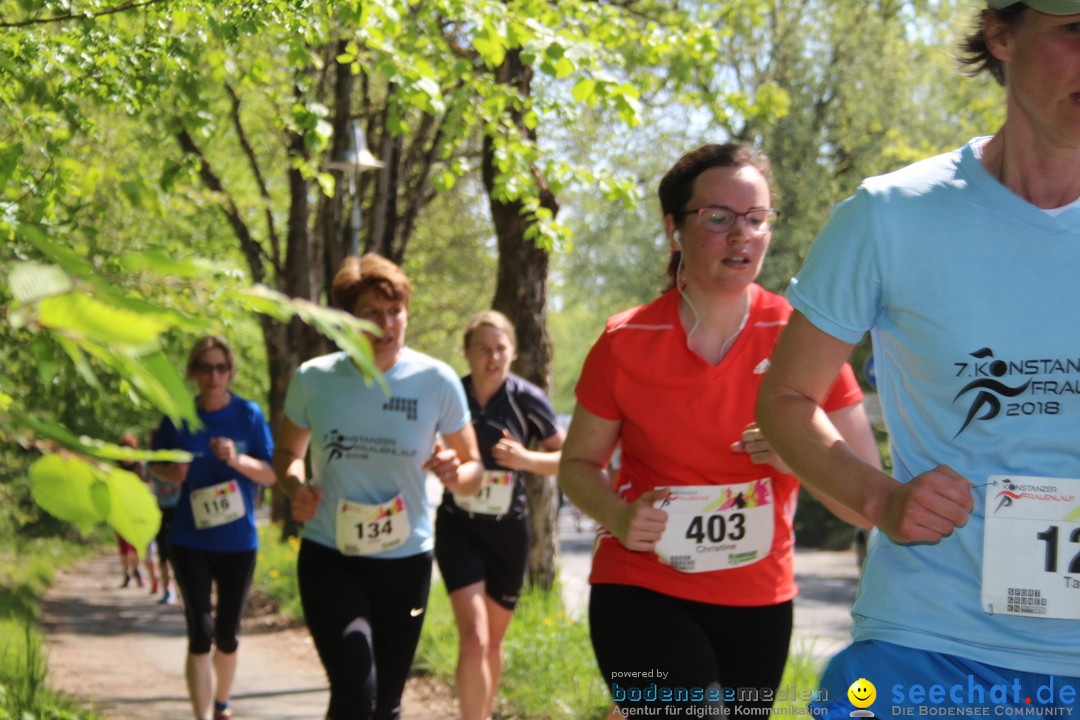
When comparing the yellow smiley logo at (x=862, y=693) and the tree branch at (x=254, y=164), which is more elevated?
the tree branch at (x=254, y=164)

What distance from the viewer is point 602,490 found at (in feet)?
10.7

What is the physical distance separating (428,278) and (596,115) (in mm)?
9286

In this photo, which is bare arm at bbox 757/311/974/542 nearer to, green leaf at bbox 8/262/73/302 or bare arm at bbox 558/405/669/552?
bare arm at bbox 558/405/669/552

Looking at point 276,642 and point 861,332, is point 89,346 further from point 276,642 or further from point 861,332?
point 276,642

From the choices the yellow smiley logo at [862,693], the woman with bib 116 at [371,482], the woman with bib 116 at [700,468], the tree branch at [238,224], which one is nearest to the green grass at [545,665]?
the woman with bib 116 at [700,468]

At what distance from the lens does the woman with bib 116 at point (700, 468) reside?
307cm

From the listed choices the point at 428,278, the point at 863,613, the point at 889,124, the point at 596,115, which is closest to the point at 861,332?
the point at 863,613

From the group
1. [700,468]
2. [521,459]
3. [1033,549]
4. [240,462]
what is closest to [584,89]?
[521,459]

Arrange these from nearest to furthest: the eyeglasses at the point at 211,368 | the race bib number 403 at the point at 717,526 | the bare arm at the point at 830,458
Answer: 1. the bare arm at the point at 830,458
2. the race bib number 403 at the point at 717,526
3. the eyeglasses at the point at 211,368

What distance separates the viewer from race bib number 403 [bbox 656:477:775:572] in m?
3.15

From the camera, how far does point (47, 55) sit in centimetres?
343

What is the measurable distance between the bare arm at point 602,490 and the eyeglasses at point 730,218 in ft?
2.19

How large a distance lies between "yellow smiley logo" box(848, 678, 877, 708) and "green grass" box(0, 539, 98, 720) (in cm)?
282

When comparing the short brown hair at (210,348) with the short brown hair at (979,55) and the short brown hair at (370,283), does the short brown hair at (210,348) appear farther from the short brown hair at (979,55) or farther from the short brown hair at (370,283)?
the short brown hair at (979,55)
